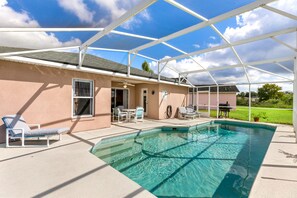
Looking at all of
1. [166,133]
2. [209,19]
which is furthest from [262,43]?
[166,133]

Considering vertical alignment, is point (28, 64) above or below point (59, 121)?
above

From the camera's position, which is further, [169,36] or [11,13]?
[169,36]

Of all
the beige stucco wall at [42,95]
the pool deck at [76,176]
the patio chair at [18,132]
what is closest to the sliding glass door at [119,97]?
the beige stucco wall at [42,95]

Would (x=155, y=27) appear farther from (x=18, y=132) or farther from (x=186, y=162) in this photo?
(x=18, y=132)

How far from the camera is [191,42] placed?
312 inches

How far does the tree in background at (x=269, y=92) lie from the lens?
34.6 meters

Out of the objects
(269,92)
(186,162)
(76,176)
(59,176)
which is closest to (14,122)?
(59,176)

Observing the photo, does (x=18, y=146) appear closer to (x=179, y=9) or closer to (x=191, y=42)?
(x=179, y=9)

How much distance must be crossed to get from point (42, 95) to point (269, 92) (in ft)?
139

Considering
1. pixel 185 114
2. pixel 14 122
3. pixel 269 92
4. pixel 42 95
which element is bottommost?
pixel 185 114

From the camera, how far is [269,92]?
35.8 m

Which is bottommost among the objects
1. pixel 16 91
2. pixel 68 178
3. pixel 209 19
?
pixel 68 178

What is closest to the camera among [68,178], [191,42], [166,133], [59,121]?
[68,178]

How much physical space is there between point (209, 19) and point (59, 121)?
7389mm
